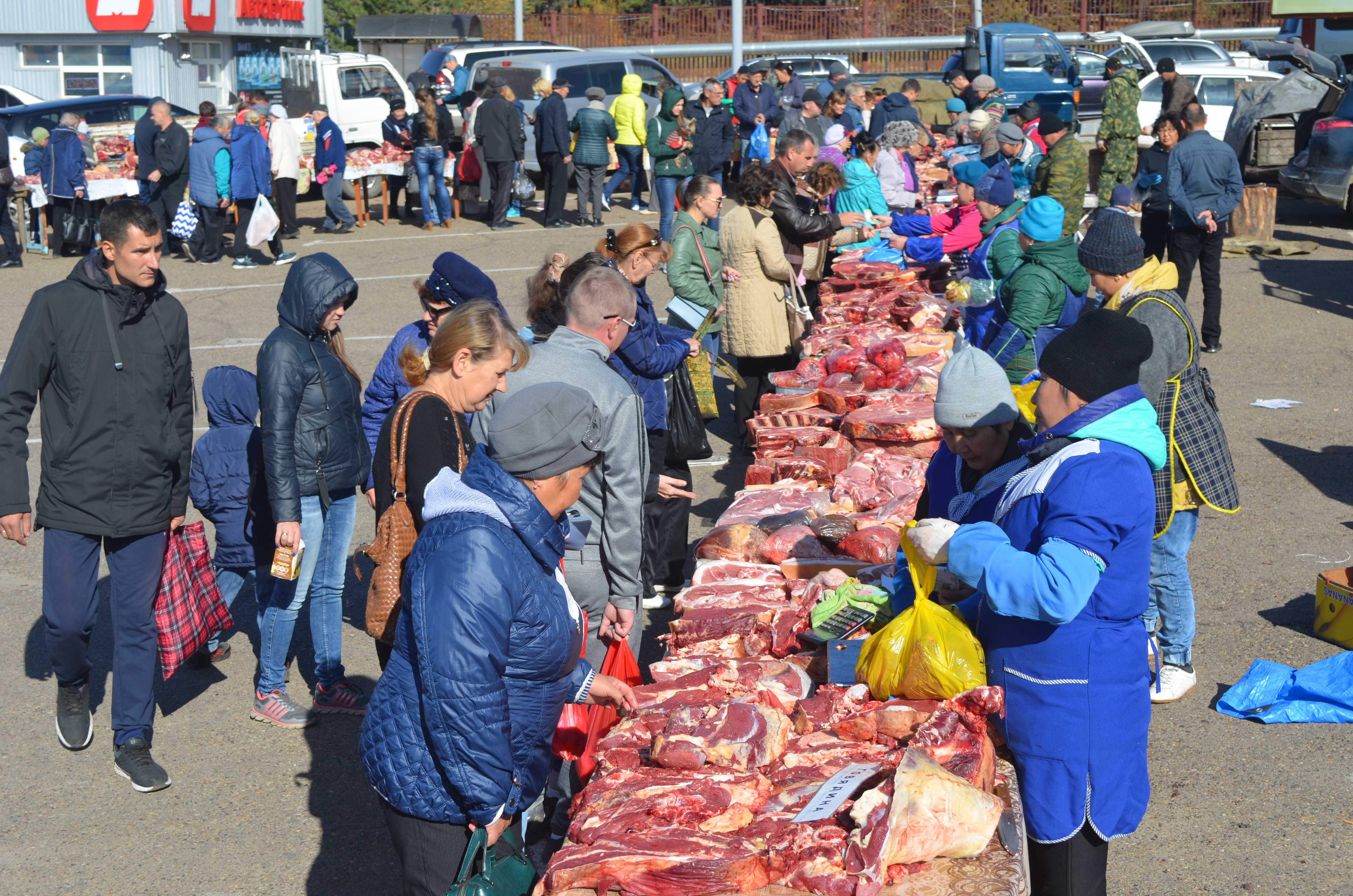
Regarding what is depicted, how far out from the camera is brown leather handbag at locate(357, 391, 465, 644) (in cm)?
386

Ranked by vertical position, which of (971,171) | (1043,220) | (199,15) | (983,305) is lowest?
(983,305)

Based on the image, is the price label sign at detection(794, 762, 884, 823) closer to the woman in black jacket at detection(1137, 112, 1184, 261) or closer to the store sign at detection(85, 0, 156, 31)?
the woman in black jacket at detection(1137, 112, 1184, 261)

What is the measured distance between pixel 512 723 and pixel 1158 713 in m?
3.47

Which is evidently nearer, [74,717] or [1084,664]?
[1084,664]

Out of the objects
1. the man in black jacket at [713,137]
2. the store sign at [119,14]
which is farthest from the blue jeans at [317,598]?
the store sign at [119,14]

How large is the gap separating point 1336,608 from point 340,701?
476cm

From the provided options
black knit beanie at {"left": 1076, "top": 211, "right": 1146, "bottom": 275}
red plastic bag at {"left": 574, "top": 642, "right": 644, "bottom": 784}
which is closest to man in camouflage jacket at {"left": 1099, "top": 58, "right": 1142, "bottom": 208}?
black knit beanie at {"left": 1076, "top": 211, "right": 1146, "bottom": 275}

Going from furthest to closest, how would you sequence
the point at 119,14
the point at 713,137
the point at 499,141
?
1. the point at 119,14
2. the point at 499,141
3. the point at 713,137

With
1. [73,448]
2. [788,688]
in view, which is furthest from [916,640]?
[73,448]

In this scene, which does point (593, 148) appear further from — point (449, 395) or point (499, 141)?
point (449, 395)

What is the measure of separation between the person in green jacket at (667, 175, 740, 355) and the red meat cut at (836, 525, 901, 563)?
125 inches

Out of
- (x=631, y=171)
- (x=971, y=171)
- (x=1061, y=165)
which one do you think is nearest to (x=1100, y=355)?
(x=1061, y=165)

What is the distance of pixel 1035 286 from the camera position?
6.48m

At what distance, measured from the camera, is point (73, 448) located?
4.61 m
